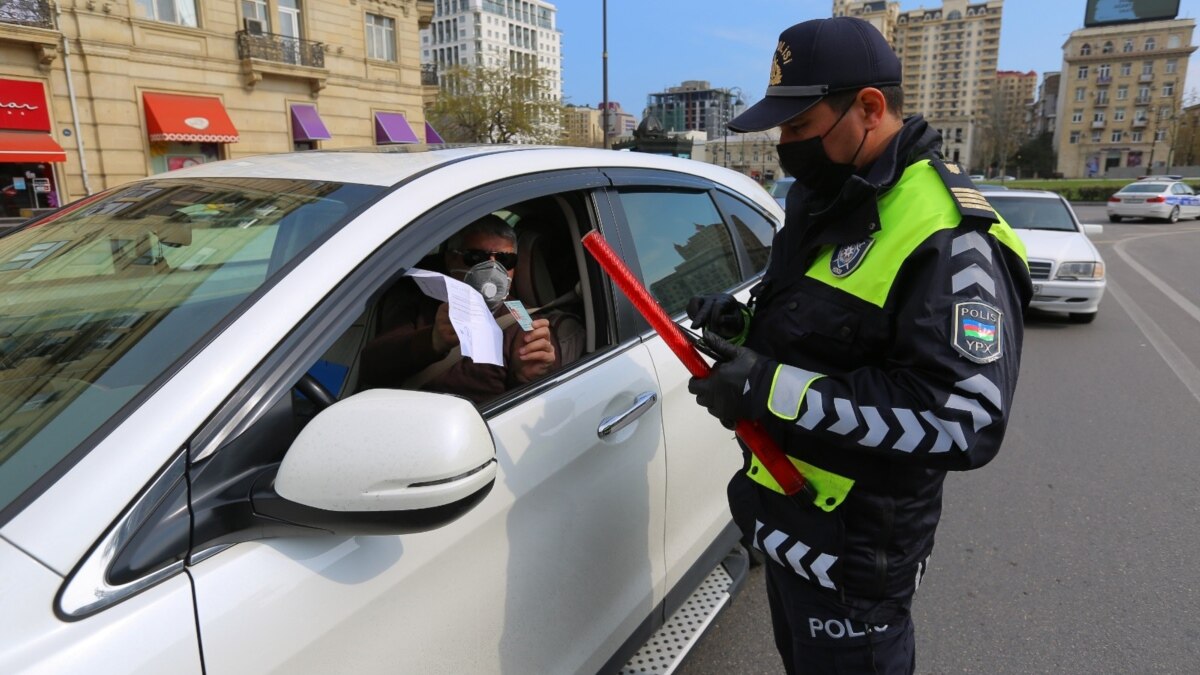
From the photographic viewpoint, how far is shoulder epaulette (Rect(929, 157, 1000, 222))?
1.36m

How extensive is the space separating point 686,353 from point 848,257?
0.37 metres

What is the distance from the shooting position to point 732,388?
1.42 meters

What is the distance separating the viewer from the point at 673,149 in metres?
9.16

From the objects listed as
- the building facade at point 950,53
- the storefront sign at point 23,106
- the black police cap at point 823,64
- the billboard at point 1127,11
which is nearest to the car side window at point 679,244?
the black police cap at point 823,64

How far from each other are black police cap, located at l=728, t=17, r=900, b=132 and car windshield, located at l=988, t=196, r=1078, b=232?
892cm

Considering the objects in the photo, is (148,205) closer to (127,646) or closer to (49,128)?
(127,646)

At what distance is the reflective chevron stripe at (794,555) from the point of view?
1.55 meters

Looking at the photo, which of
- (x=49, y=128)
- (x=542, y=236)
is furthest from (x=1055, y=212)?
(x=49, y=128)

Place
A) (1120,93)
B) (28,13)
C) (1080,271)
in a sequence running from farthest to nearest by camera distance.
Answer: (1120,93) → (28,13) → (1080,271)

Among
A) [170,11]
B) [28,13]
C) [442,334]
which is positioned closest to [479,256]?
[442,334]

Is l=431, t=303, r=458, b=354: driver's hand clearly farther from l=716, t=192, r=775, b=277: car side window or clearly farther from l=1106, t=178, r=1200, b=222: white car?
l=1106, t=178, r=1200, b=222: white car

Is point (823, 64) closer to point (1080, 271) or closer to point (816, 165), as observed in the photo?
point (816, 165)

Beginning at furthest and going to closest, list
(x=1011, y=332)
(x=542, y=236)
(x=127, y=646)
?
(x=542, y=236) < (x=1011, y=332) < (x=127, y=646)

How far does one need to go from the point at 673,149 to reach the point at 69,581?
8.80 metres
